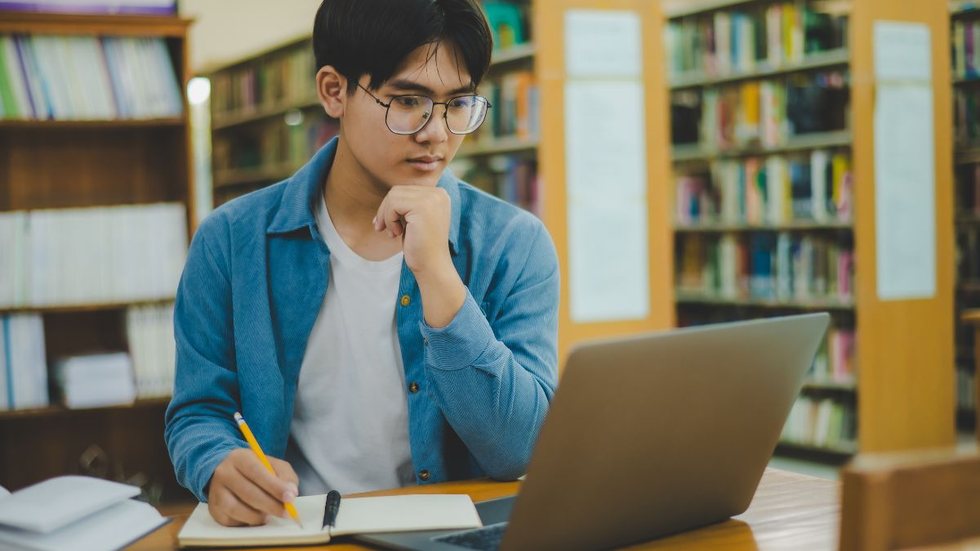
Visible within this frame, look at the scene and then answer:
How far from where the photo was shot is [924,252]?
4.75 metres

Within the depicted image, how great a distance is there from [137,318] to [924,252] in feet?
11.0

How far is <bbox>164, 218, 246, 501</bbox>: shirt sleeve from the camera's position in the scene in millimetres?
1294

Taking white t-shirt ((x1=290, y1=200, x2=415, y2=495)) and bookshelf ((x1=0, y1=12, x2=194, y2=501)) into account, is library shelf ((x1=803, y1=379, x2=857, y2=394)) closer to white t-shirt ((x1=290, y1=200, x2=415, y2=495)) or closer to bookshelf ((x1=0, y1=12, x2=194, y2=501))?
bookshelf ((x1=0, y1=12, x2=194, y2=501))

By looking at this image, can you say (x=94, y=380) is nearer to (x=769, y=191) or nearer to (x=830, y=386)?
(x=769, y=191)

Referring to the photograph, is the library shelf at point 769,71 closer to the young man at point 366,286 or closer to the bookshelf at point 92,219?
the bookshelf at point 92,219

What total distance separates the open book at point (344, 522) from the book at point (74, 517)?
58mm

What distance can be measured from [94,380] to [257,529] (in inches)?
89.7

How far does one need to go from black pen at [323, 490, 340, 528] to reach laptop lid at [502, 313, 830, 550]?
0.78 feet

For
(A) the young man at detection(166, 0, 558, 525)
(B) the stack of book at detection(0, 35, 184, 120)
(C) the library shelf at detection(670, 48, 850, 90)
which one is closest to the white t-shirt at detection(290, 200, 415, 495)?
(A) the young man at detection(166, 0, 558, 525)

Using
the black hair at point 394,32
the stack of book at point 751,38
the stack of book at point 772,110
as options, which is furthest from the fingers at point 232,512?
the stack of book at point 751,38

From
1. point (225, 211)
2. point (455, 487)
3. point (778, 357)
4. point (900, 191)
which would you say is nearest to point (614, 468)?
point (778, 357)

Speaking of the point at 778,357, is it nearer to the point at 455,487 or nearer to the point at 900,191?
the point at 455,487

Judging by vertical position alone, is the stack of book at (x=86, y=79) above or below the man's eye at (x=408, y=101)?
above

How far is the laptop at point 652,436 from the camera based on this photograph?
877 millimetres
